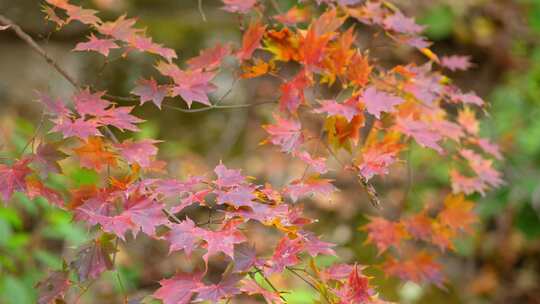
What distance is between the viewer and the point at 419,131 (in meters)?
1.62

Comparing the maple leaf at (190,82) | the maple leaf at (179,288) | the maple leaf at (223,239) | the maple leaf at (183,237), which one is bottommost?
the maple leaf at (179,288)

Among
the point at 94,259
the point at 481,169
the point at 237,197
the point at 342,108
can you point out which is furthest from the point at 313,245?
the point at 481,169

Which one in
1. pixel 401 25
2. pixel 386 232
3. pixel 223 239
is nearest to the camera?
pixel 223 239

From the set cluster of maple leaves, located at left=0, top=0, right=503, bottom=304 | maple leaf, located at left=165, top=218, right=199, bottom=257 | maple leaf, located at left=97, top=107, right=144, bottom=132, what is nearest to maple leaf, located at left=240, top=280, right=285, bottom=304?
cluster of maple leaves, located at left=0, top=0, right=503, bottom=304

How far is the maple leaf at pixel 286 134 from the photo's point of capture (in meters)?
1.44

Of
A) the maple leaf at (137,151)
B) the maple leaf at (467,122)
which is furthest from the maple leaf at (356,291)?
the maple leaf at (467,122)

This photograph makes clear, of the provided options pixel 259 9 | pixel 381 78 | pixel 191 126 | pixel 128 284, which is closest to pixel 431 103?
pixel 381 78

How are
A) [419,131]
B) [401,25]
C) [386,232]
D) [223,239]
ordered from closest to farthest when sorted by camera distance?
[223,239] → [419,131] → [401,25] → [386,232]

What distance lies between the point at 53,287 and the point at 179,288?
27 centimetres

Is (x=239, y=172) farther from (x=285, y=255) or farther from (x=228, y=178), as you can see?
(x=285, y=255)

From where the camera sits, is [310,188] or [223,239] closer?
[223,239]

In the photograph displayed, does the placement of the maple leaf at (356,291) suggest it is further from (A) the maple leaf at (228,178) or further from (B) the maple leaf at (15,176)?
(B) the maple leaf at (15,176)

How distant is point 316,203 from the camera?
3.81 metres

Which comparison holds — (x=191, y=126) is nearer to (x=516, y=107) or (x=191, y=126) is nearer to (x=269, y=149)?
(x=269, y=149)
